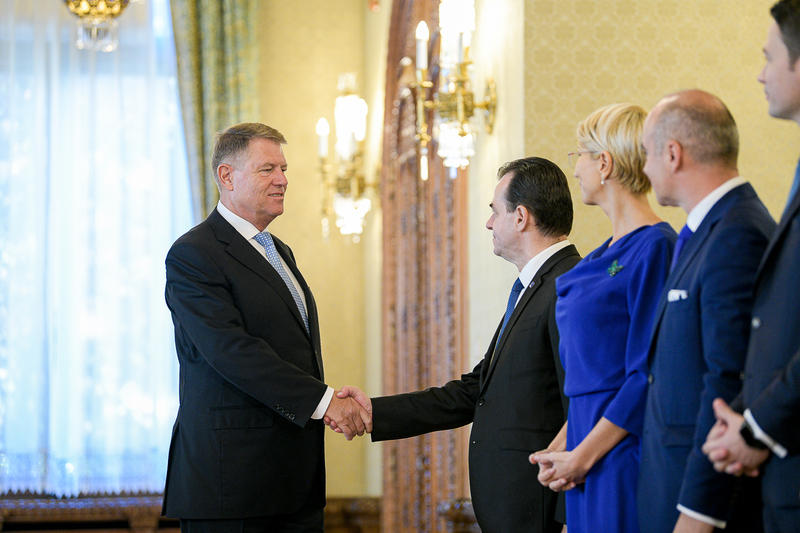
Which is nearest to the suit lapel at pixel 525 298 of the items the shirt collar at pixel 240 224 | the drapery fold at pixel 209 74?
the shirt collar at pixel 240 224

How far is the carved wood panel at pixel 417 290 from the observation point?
17.4 ft

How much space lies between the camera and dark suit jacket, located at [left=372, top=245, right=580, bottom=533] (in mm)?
2914

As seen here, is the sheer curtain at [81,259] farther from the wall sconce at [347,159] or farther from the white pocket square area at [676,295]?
the white pocket square area at [676,295]

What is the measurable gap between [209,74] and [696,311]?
6.54 m

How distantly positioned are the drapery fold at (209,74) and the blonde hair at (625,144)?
5.68 meters

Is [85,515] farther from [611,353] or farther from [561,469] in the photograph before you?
[611,353]

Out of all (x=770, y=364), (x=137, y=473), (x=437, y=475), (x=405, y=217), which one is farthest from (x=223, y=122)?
(x=770, y=364)

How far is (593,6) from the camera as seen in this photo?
4.00 metres

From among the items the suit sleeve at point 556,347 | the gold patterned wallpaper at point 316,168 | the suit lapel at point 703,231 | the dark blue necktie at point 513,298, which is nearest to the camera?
the suit lapel at point 703,231

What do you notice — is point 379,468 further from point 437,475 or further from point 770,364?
point 770,364

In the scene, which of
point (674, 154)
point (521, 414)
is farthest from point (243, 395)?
point (674, 154)

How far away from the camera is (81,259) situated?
26.0 feet

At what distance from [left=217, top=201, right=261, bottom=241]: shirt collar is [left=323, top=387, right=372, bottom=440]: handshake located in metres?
0.61

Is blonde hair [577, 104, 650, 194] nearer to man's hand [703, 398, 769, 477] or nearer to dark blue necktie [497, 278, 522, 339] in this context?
dark blue necktie [497, 278, 522, 339]
